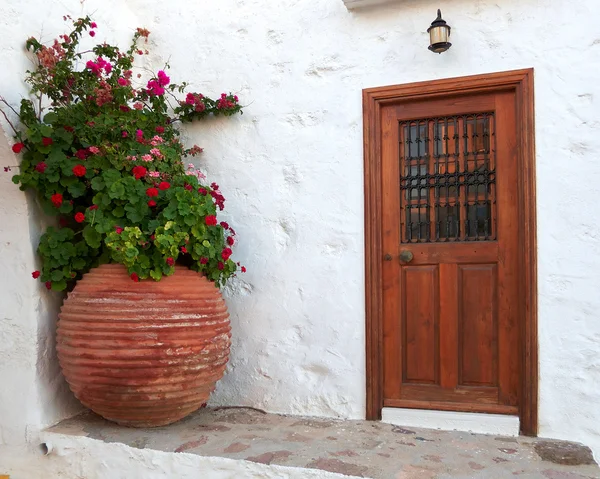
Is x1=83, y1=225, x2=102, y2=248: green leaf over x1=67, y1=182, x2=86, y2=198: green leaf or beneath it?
beneath

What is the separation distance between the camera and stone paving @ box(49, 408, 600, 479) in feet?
8.87

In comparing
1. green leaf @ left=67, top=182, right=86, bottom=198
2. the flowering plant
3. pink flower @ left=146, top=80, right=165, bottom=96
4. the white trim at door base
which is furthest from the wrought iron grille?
green leaf @ left=67, top=182, right=86, bottom=198

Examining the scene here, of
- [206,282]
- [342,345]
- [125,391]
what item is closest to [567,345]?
[342,345]

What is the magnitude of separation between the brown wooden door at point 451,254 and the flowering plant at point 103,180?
102 centimetres

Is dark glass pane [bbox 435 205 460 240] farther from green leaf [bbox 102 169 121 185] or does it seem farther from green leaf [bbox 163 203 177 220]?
green leaf [bbox 102 169 121 185]

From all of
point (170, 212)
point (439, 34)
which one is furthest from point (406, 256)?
point (170, 212)

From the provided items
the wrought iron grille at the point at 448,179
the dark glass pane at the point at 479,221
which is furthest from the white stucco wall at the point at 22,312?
the dark glass pane at the point at 479,221

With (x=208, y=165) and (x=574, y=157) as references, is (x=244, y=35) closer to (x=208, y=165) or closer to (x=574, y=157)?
(x=208, y=165)

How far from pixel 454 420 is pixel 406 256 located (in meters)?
0.94

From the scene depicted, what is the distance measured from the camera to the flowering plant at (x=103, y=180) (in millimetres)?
3145

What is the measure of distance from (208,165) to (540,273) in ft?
6.87

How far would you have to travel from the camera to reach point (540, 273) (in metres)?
3.15

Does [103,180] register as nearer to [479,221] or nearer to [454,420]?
[479,221]

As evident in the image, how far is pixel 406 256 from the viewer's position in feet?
11.3
